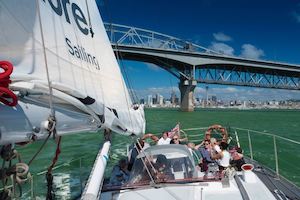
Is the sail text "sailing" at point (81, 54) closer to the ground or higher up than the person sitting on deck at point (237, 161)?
higher up

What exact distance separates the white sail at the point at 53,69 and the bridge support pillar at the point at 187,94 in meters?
70.6

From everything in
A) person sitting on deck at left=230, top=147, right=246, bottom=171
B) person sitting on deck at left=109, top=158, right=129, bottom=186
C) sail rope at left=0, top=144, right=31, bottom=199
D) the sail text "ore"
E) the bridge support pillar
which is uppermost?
the bridge support pillar

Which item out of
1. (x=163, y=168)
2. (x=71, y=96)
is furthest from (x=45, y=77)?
(x=163, y=168)

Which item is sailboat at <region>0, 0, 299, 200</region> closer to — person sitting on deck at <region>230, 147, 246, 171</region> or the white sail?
the white sail

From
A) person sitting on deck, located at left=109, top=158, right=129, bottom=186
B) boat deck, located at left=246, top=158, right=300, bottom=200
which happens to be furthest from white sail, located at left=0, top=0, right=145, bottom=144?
boat deck, located at left=246, top=158, right=300, bottom=200

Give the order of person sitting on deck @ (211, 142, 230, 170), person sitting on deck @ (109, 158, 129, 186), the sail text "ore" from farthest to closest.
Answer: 1. person sitting on deck @ (211, 142, 230, 170)
2. person sitting on deck @ (109, 158, 129, 186)
3. the sail text "ore"

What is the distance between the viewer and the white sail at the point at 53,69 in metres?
2.14

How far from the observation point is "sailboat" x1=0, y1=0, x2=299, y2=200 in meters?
2.16

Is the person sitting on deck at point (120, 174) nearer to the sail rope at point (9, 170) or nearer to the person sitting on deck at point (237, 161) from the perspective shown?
the person sitting on deck at point (237, 161)

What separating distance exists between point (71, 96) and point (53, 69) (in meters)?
0.49

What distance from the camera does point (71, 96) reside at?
2.63m

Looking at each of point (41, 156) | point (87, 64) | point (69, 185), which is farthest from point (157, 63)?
point (87, 64)

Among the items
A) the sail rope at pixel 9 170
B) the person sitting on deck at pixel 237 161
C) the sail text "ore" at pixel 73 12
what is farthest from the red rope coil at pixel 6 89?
the person sitting on deck at pixel 237 161

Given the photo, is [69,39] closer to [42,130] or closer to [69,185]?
[42,130]
